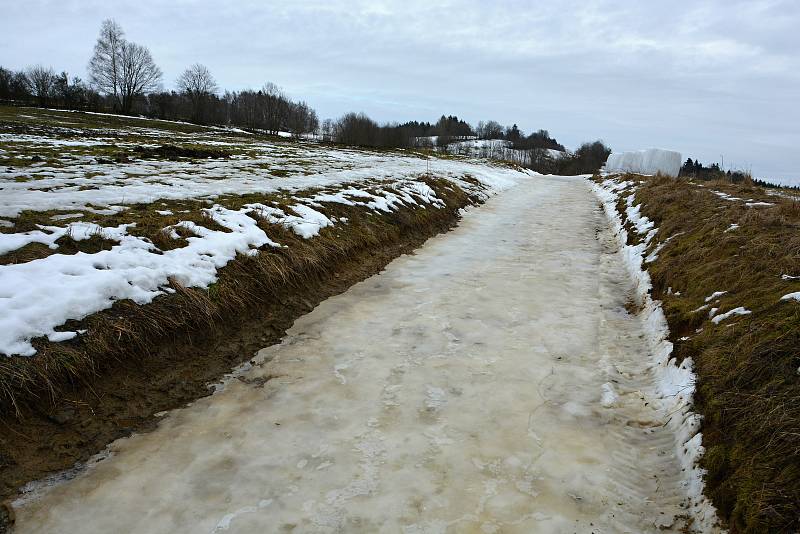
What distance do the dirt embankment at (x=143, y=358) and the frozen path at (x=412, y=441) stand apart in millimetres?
288

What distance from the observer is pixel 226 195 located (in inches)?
389

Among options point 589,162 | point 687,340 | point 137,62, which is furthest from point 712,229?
point 589,162

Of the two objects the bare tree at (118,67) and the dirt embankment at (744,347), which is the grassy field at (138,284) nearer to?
the dirt embankment at (744,347)

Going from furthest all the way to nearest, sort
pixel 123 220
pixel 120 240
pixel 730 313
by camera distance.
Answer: pixel 123 220
pixel 120 240
pixel 730 313

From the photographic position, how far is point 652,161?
40.7 metres

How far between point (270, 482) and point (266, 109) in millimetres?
96902

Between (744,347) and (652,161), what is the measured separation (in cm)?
4284

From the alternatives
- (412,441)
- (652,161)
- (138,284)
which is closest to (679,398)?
(412,441)

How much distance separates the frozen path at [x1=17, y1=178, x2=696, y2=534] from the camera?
10.5 feet

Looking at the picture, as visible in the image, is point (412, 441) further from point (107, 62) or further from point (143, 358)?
point (107, 62)

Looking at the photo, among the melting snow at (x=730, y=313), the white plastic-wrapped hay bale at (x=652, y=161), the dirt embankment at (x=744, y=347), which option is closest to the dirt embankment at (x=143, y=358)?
the dirt embankment at (x=744, y=347)

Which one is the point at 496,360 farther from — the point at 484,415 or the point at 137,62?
the point at 137,62

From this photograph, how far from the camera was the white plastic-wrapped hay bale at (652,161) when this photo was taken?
38438mm

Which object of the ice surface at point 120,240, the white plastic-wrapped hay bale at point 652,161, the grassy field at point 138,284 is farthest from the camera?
the white plastic-wrapped hay bale at point 652,161
